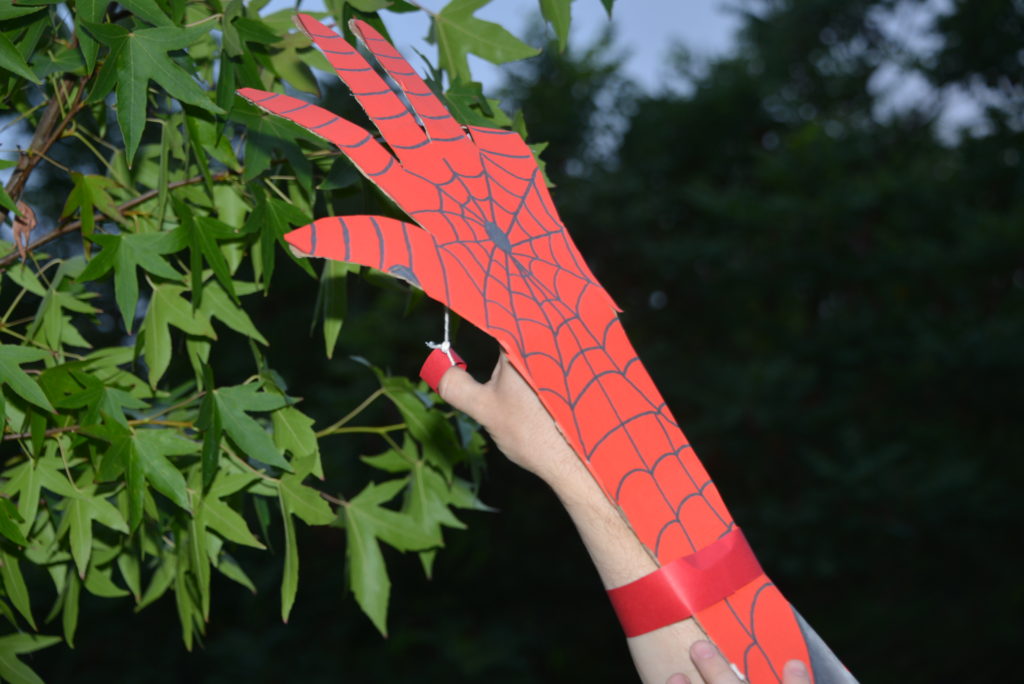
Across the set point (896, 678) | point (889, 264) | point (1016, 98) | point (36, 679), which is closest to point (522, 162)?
point (36, 679)

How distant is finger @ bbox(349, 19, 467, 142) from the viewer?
2.10 feet

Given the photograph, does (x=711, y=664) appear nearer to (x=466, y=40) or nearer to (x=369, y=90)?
(x=369, y=90)

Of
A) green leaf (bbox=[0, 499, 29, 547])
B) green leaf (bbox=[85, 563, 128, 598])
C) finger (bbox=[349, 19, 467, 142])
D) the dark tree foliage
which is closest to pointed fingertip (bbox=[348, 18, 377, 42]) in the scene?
finger (bbox=[349, 19, 467, 142])

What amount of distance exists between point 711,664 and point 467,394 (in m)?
0.23

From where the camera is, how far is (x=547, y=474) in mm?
583

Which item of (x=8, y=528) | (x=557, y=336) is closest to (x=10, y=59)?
(x=8, y=528)

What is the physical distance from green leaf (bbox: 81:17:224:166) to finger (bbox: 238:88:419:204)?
0.51 ft

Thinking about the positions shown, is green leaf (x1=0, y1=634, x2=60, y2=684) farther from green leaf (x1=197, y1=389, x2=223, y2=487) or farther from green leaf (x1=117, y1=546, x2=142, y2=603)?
green leaf (x1=197, y1=389, x2=223, y2=487)

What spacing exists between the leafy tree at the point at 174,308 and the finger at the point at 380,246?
27 cm

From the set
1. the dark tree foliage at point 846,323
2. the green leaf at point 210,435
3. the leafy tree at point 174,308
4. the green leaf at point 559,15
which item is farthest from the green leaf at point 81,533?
the dark tree foliage at point 846,323

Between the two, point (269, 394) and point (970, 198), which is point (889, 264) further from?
point (269, 394)

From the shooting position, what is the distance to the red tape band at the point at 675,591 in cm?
57

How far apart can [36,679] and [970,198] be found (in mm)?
5316

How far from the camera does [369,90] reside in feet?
2.03
